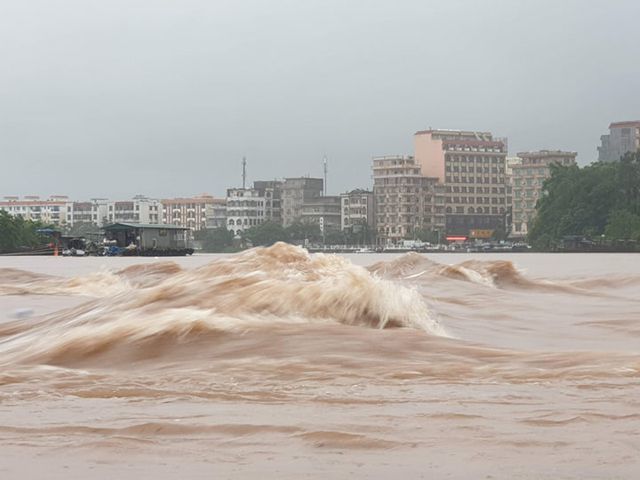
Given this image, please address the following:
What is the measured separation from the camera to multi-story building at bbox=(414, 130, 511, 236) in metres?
192

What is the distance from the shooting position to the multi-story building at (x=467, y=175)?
192000 mm

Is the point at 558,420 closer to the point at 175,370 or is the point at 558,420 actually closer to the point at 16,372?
the point at 175,370

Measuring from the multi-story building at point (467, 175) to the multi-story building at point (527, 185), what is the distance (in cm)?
768

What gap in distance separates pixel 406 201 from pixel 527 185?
66.9 feet

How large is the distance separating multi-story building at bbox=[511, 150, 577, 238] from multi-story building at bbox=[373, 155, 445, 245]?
1332 cm

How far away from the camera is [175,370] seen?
7.21 meters

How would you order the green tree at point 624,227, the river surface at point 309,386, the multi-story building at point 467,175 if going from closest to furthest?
the river surface at point 309,386 → the green tree at point 624,227 → the multi-story building at point 467,175

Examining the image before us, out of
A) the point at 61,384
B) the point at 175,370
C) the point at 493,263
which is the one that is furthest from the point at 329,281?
the point at 493,263

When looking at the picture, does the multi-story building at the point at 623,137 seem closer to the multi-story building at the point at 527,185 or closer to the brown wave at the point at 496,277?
the multi-story building at the point at 527,185

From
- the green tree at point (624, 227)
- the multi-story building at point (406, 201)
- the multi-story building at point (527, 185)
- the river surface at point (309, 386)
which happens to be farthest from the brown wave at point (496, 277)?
the multi-story building at point (406, 201)

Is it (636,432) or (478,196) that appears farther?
(478,196)

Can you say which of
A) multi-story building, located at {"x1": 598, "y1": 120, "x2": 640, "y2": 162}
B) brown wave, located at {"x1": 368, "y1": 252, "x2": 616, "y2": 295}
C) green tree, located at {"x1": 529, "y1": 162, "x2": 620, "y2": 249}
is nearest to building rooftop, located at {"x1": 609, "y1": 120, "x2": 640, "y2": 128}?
multi-story building, located at {"x1": 598, "y1": 120, "x2": 640, "y2": 162}

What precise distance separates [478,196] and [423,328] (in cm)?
18765

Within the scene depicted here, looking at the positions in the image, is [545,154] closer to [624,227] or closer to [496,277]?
[624,227]
